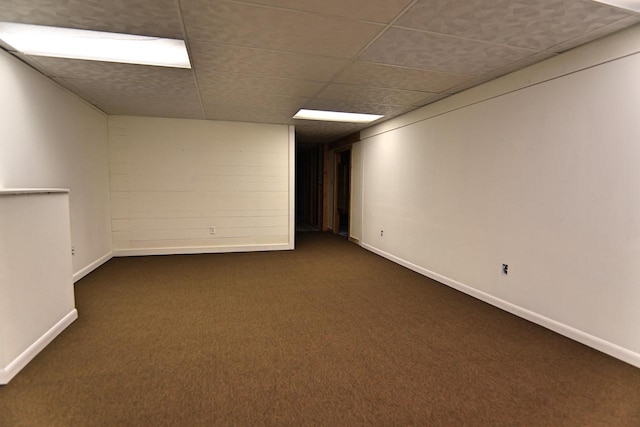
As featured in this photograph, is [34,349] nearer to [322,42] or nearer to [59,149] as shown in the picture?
[59,149]

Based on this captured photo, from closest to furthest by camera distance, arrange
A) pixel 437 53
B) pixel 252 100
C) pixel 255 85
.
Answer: pixel 437 53
pixel 255 85
pixel 252 100

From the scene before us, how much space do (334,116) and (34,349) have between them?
435cm

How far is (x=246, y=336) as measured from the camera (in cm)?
241

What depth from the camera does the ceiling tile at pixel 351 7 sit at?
1.82m

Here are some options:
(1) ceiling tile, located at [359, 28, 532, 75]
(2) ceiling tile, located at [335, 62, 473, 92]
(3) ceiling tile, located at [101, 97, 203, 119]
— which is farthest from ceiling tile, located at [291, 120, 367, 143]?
(1) ceiling tile, located at [359, 28, 532, 75]

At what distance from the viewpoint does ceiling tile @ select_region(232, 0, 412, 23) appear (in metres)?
1.82

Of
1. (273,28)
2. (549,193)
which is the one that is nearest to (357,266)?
(549,193)

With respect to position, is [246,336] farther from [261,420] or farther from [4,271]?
[4,271]

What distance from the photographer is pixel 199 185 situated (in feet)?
17.3

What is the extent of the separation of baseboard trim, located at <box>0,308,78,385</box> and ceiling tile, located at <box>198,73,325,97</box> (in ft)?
8.00

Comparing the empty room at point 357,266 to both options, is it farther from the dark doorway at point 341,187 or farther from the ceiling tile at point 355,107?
the dark doorway at point 341,187

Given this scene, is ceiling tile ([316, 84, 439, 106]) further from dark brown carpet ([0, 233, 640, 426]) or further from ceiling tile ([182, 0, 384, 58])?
dark brown carpet ([0, 233, 640, 426])

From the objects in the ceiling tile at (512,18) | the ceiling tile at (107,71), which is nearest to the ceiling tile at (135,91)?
the ceiling tile at (107,71)

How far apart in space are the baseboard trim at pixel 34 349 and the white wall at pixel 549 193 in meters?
3.75
